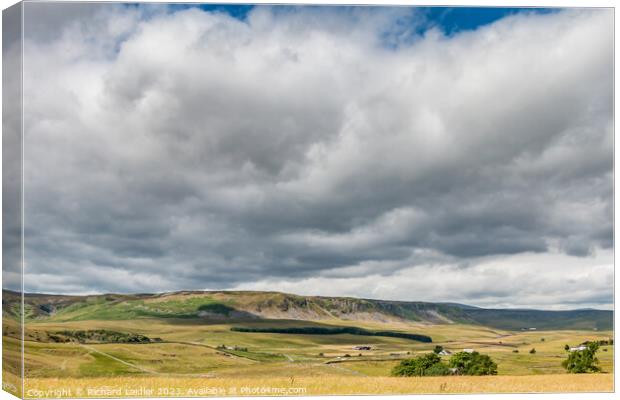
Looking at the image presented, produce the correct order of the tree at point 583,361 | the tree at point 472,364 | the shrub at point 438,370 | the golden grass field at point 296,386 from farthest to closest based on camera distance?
the tree at point 472,364
the tree at point 583,361
the shrub at point 438,370
the golden grass field at point 296,386

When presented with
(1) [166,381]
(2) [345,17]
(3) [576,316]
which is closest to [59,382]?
(1) [166,381]

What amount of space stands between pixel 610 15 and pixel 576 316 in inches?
969

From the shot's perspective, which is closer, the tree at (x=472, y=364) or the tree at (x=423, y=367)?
the tree at (x=423, y=367)

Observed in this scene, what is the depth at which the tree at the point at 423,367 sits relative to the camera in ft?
132

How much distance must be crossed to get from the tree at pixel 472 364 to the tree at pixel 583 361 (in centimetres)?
435

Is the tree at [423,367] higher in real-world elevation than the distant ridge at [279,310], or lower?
lower

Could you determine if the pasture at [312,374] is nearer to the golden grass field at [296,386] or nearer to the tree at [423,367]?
the golden grass field at [296,386]

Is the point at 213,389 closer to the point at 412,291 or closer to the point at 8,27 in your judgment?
the point at 8,27

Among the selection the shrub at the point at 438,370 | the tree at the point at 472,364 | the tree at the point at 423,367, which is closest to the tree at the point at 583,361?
the tree at the point at 472,364

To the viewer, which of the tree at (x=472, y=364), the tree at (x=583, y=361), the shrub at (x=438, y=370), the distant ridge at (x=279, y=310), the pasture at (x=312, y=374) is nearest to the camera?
the pasture at (x=312, y=374)

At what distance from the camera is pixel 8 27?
115 feet

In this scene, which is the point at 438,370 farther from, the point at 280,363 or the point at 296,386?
the point at 280,363

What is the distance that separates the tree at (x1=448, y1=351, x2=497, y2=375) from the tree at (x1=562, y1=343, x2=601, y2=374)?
435 centimetres

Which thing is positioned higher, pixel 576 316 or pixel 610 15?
pixel 610 15
